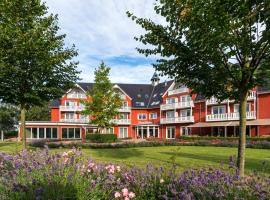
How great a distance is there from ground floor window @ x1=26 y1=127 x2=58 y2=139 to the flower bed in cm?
5535

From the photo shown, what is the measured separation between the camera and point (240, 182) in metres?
4.91

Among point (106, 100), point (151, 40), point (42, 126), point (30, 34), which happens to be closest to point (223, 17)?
point (151, 40)

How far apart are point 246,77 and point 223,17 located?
229cm

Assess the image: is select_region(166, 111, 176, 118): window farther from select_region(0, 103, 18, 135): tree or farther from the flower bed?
the flower bed

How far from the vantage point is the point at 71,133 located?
205 feet

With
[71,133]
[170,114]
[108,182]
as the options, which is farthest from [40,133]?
[108,182]

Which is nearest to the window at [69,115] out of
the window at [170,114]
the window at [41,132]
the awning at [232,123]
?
the window at [41,132]

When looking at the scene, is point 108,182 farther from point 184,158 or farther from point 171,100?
point 171,100

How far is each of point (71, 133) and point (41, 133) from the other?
5.22m

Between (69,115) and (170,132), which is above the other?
(69,115)

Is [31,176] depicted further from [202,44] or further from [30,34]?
[30,34]

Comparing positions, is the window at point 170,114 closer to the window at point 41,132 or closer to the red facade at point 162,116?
the red facade at point 162,116

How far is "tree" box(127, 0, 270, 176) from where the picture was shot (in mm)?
8109

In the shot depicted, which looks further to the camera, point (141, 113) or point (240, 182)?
point (141, 113)
